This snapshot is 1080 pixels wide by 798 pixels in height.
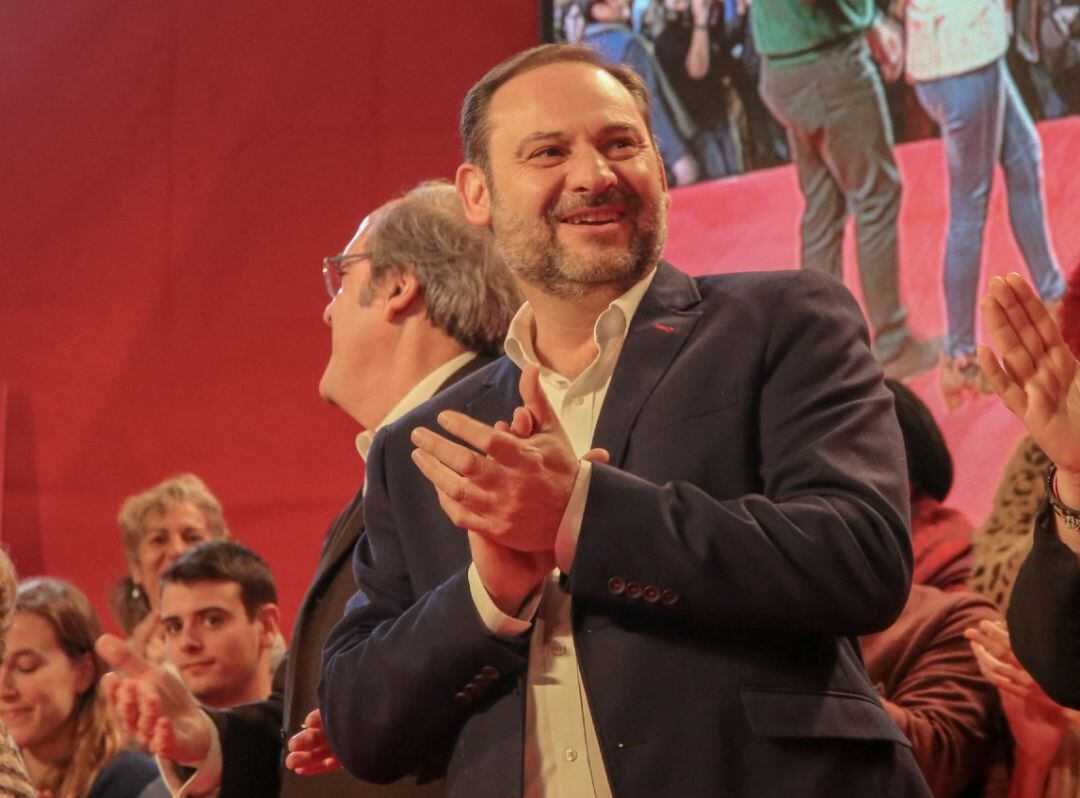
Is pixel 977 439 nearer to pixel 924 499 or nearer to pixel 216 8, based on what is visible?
pixel 924 499

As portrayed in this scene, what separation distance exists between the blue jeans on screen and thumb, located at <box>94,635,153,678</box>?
2.77 m

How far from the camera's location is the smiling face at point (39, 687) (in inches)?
150

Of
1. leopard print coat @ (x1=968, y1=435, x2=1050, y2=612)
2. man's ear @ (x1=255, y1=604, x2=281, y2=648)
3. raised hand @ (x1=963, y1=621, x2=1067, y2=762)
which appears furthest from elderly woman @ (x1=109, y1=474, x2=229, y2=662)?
raised hand @ (x1=963, y1=621, x2=1067, y2=762)

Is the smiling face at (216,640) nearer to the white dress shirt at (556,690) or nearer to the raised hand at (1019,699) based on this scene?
the raised hand at (1019,699)

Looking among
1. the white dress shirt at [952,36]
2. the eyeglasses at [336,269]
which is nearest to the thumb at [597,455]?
the eyeglasses at [336,269]

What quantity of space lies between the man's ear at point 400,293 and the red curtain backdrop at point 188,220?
A: 9.54ft

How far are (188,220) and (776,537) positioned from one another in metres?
4.65

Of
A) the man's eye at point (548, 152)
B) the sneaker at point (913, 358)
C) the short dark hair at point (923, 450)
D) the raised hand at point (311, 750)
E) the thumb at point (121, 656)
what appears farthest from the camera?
the sneaker at point (913, 358)

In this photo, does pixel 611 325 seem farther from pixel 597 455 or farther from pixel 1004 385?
pixel 1004 385

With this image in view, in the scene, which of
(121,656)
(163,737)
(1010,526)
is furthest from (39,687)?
(1010,526)

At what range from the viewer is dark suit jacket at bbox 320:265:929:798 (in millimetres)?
1508

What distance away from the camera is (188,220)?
227 inches

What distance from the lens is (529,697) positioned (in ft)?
5.41

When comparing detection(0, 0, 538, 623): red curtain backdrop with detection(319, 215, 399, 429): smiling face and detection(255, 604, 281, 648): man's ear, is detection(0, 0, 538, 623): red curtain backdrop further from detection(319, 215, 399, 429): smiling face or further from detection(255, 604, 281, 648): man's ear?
detection(319, 215, 399, 429): smiling face
